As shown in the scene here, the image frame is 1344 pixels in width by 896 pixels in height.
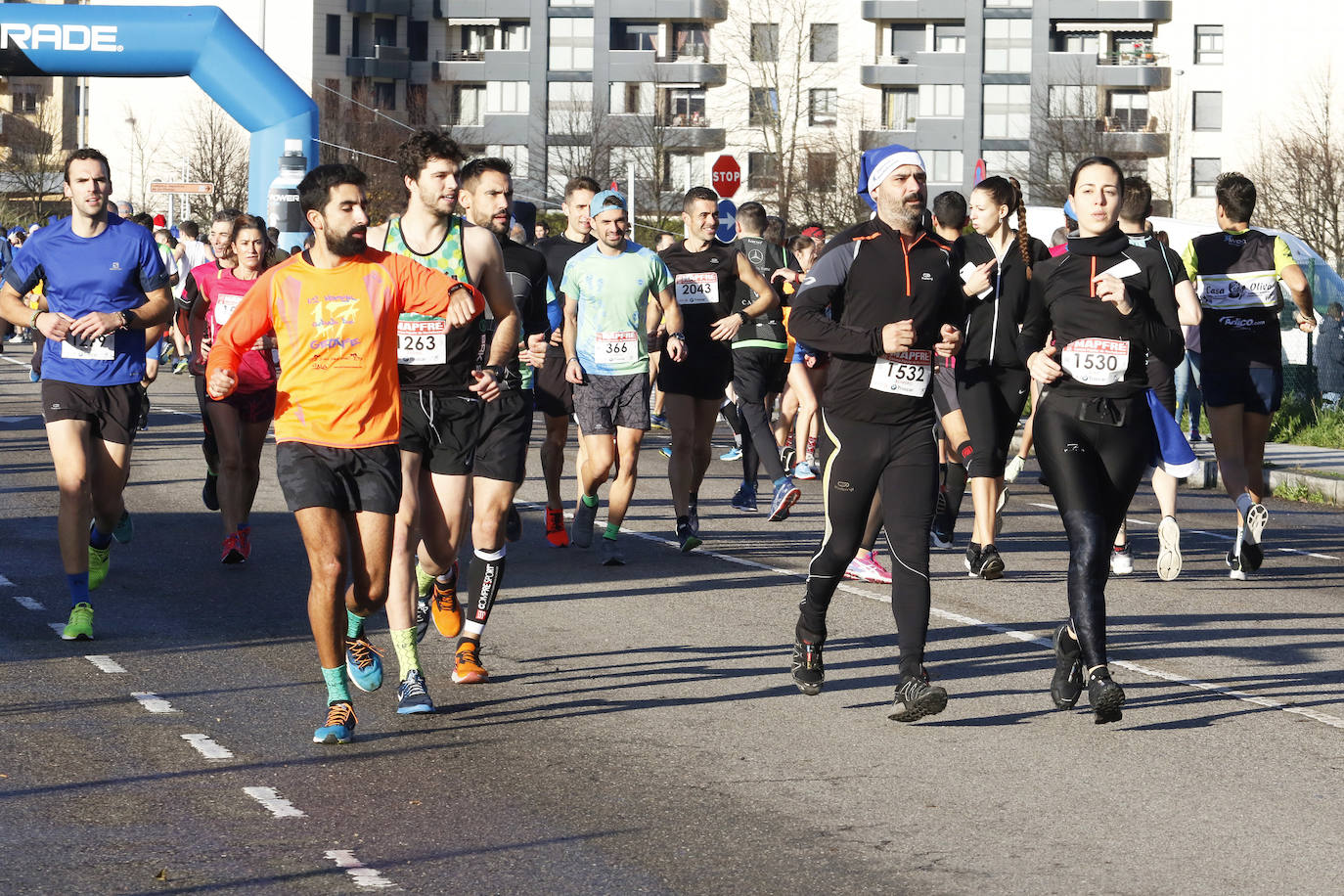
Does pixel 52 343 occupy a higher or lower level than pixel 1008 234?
lower

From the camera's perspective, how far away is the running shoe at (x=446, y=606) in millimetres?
7840

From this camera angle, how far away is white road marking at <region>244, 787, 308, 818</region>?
18.9ft

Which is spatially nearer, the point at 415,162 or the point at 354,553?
the point at 354,553

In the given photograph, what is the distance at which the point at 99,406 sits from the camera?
8797 mm

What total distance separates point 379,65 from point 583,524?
7424cm

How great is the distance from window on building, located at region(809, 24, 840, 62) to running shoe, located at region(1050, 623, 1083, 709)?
7424 cm

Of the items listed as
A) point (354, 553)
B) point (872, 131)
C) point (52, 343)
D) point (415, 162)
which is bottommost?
point (354, 553)

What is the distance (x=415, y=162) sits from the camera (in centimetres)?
745

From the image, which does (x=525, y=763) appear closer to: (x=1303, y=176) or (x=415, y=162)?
(x=415, y=162)

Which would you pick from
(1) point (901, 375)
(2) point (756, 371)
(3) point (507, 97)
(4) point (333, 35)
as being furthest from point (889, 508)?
(4) point (333, 35)

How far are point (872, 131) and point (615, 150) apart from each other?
10.3 meters

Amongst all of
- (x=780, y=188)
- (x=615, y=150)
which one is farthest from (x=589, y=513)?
(x=615, y=150)

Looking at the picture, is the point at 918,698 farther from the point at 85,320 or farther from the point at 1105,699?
the point at 85,320

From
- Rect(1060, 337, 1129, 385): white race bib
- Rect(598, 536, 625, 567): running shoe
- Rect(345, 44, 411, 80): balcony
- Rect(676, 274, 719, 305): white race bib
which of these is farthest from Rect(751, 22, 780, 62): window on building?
Rect(1060, 337, 1129, 385): white race bib
